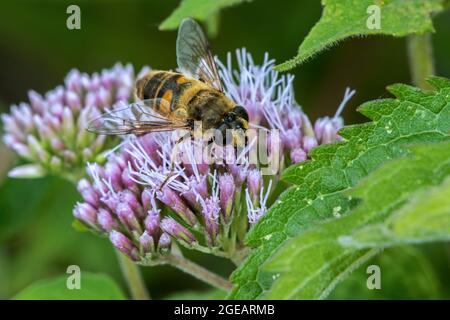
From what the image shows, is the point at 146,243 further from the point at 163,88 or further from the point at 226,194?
the point at 163,88

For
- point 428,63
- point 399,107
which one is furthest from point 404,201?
point 428,63

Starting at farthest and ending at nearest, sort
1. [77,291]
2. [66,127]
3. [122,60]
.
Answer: [122,60]
[66,127]
[77,291]

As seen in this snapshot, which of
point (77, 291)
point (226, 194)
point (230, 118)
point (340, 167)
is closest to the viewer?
point (340, 167)

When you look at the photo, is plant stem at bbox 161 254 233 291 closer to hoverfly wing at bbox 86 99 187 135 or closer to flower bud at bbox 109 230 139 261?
flower bud at bbox 109 230 139 261

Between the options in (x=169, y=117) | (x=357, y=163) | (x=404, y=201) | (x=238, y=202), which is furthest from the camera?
(x=169, y=117)

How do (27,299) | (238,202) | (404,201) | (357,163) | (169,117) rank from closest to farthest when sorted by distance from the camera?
(404,201) < (357,163) < (238,202) < (169,117) < (27,299)

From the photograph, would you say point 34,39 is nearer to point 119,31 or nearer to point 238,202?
point 119,31

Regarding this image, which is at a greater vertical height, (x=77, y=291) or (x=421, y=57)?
(x=421, y=57)

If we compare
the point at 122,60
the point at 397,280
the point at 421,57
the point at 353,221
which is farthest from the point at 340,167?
the point at 122,60
